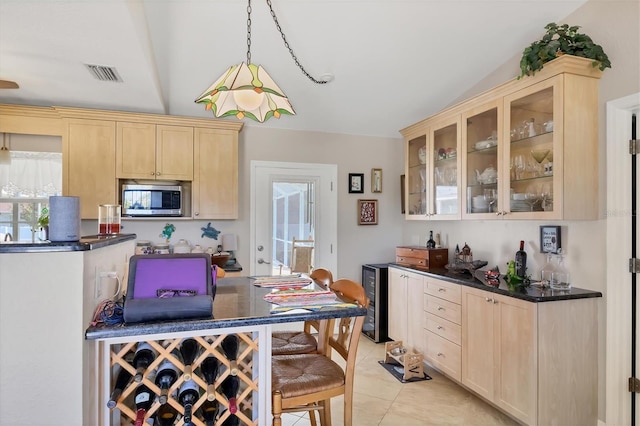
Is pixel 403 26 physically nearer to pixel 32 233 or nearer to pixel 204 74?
pixel 204 74

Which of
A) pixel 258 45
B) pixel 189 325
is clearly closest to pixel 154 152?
pixel 258 45

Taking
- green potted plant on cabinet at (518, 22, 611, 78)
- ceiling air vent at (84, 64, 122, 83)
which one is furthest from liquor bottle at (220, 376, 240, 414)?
green potted plant on cabinet at (518, 22, 611, 78)

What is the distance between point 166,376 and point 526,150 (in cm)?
270

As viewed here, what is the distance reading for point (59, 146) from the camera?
11.6ft

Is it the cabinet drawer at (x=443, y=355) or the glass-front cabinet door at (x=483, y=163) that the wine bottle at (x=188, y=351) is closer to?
Result: the cabinet drawer at (x=443, y=355)

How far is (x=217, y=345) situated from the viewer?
5.01 feet

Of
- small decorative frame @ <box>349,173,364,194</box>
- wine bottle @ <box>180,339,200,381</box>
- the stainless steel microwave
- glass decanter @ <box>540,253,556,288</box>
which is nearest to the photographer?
wine bottle @ <box>180,339,200,381</box>

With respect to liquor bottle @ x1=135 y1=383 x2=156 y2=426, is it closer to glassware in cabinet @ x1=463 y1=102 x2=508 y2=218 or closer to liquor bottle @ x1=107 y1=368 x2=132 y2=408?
liquor bottle @ x1=107 y1=368 x2=132 y2=408

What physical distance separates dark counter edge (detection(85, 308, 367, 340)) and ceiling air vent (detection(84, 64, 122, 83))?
6.75 ft

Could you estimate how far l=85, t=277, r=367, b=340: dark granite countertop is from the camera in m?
1.33

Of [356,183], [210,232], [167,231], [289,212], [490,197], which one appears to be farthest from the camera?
[356,183]

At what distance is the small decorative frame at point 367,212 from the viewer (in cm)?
459

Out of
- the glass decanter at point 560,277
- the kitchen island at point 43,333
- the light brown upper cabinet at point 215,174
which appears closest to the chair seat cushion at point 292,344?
the kitchen island at point 43,333

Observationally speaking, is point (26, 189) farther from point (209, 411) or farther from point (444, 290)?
point (444, 290)
